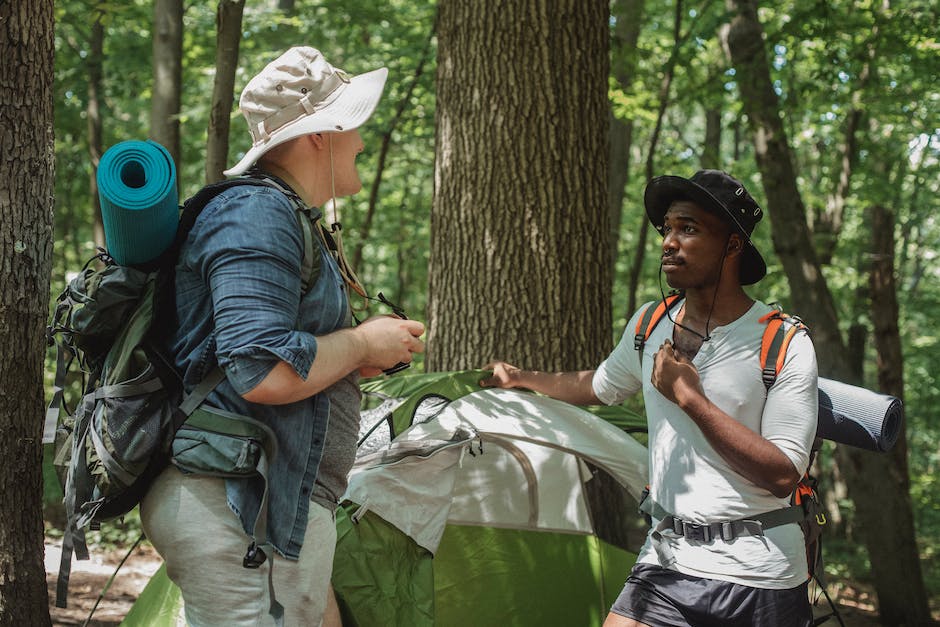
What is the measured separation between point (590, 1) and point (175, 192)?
3.07 meters

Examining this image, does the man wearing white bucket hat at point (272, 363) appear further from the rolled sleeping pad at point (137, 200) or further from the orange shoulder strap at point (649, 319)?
the orange shoulder strap at point (649, 319)

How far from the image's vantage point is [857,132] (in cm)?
1178

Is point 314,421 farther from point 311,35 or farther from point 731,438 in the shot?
point 311,35

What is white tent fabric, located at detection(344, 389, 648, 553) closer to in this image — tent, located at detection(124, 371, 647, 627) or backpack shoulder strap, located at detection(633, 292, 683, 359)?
tent, located at detection(124, 371, 647, 627)

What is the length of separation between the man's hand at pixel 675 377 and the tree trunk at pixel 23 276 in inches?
72.9

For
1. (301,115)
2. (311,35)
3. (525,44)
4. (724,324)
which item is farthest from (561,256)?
(311,35)

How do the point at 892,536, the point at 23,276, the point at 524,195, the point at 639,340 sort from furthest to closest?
1. the point at 892,536
2. the point at 524,195
3. the point at 639,340
4. the point at 23,276

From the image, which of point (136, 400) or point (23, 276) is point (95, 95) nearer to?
point (23, 276)

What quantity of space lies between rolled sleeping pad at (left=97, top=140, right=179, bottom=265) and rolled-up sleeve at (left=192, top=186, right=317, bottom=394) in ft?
0.30

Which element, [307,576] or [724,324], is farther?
[724,324]

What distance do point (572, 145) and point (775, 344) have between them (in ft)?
6.60

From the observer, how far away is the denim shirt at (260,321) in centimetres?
178

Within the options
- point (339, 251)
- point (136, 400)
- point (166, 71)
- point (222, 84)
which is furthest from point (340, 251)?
point (166, 71)

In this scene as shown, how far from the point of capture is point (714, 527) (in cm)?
258
